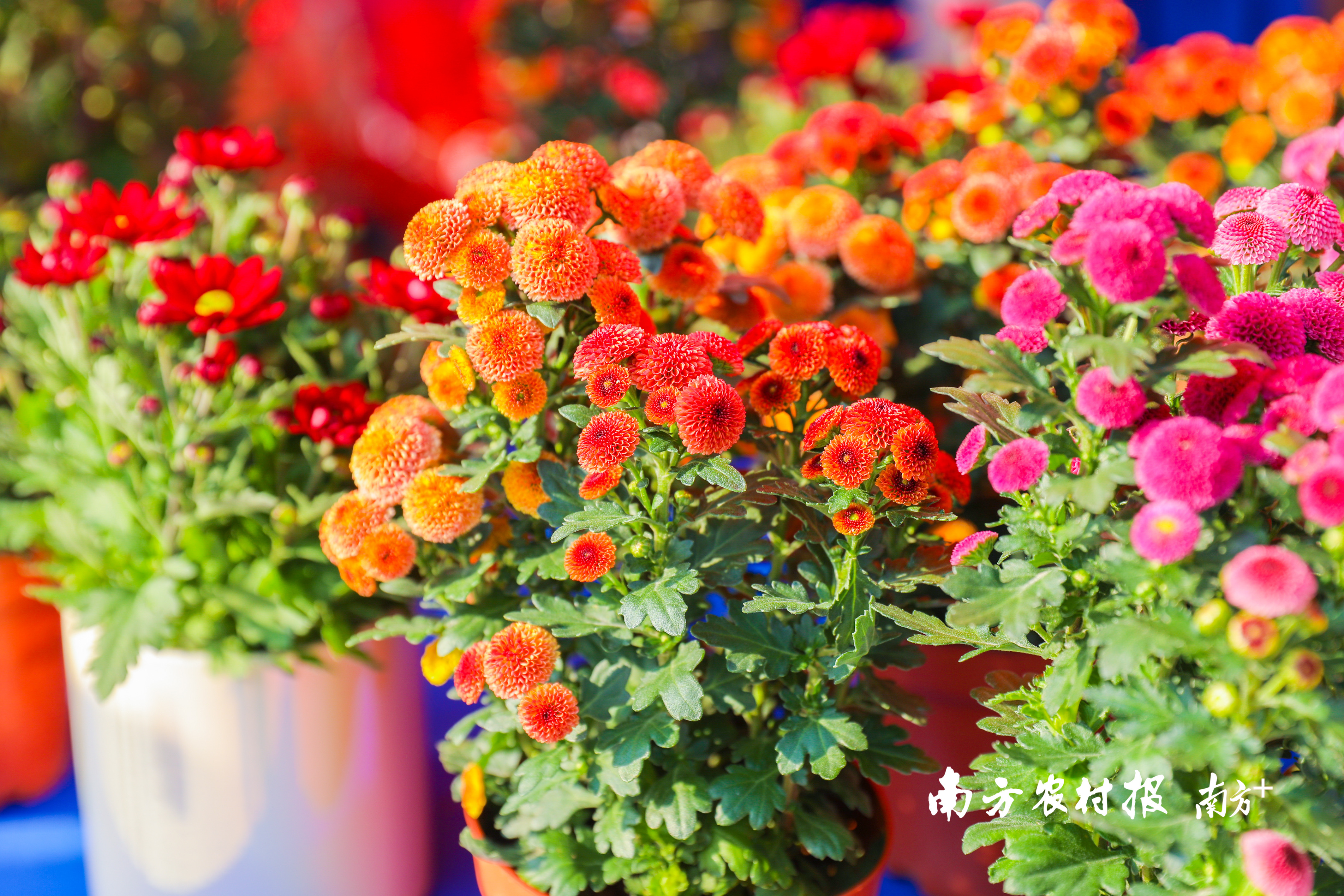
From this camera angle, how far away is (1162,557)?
516 mm

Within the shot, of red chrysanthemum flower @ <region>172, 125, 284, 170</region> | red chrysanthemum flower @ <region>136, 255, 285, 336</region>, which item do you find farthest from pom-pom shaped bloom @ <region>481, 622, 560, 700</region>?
red chrysanthemum flower @ <region>172, 125, 284, 170</region>

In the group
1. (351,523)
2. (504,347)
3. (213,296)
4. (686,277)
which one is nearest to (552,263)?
(504,347)

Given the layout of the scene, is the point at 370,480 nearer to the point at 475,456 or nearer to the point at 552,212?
the point at 475,456

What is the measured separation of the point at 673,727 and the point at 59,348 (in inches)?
32.0

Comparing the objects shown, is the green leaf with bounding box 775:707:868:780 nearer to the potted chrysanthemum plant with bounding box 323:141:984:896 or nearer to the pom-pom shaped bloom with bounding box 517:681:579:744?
the potted chrysanthemum plant with bounding box 323:141:984:896

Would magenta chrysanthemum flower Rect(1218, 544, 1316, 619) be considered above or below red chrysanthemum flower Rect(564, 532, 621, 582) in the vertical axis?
above

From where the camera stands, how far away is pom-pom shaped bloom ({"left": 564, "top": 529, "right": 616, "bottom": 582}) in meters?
0.66

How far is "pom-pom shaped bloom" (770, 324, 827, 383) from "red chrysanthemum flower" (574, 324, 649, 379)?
0.37ft

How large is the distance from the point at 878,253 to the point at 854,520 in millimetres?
375

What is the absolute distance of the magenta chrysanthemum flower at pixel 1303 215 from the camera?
25.6 inches

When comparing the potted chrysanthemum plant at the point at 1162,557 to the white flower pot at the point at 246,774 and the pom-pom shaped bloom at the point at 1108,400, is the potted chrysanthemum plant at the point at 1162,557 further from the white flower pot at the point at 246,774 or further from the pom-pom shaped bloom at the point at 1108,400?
the white flower pot at the point at 246,774

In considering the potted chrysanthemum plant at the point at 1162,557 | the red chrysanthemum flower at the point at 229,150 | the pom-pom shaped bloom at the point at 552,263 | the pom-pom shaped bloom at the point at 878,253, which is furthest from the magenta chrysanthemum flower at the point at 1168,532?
the red chrysanthemum flower at the point at 229,150

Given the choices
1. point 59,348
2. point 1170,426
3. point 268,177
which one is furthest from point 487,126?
point 1170,426

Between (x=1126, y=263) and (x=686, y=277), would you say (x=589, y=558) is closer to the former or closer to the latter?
(x=686, y=277)
